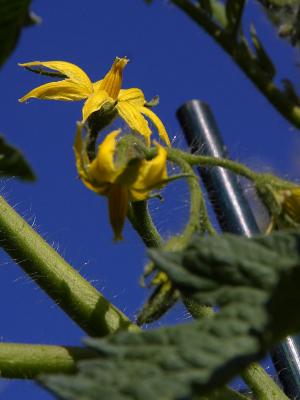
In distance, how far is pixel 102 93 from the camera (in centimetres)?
128

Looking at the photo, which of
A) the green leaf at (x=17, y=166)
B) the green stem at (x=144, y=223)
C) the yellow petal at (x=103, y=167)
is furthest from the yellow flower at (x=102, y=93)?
the green leaf at (x=17, y=166)

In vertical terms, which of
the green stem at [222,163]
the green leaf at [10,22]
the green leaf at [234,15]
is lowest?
the green stem at [222,163]

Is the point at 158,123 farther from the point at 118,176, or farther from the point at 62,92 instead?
the point at 118,176

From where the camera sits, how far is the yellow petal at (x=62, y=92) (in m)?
1.29

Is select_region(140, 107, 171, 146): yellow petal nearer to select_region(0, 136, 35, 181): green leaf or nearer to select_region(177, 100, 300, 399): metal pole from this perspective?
select_region(177, 100, 300, 399): metal pole

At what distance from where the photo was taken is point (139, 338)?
0.70 metres

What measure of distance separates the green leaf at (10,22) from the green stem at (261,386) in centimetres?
58

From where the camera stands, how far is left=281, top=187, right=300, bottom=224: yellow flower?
3.30ft

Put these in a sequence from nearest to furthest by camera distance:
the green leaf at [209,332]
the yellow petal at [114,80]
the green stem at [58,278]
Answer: the green leaf at [209,332] < the green stem at [58,278] < the yellow petal at [114,80]

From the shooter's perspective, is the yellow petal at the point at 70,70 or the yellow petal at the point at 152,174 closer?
the yellow petal at the point at 152,174

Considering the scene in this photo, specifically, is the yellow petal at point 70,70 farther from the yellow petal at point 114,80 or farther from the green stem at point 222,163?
the green stem at point 222,163

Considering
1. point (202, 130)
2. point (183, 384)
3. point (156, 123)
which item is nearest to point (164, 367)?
point (183, 384)

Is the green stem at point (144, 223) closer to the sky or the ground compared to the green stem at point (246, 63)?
closer to the ground

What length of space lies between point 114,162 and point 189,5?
21 cm
